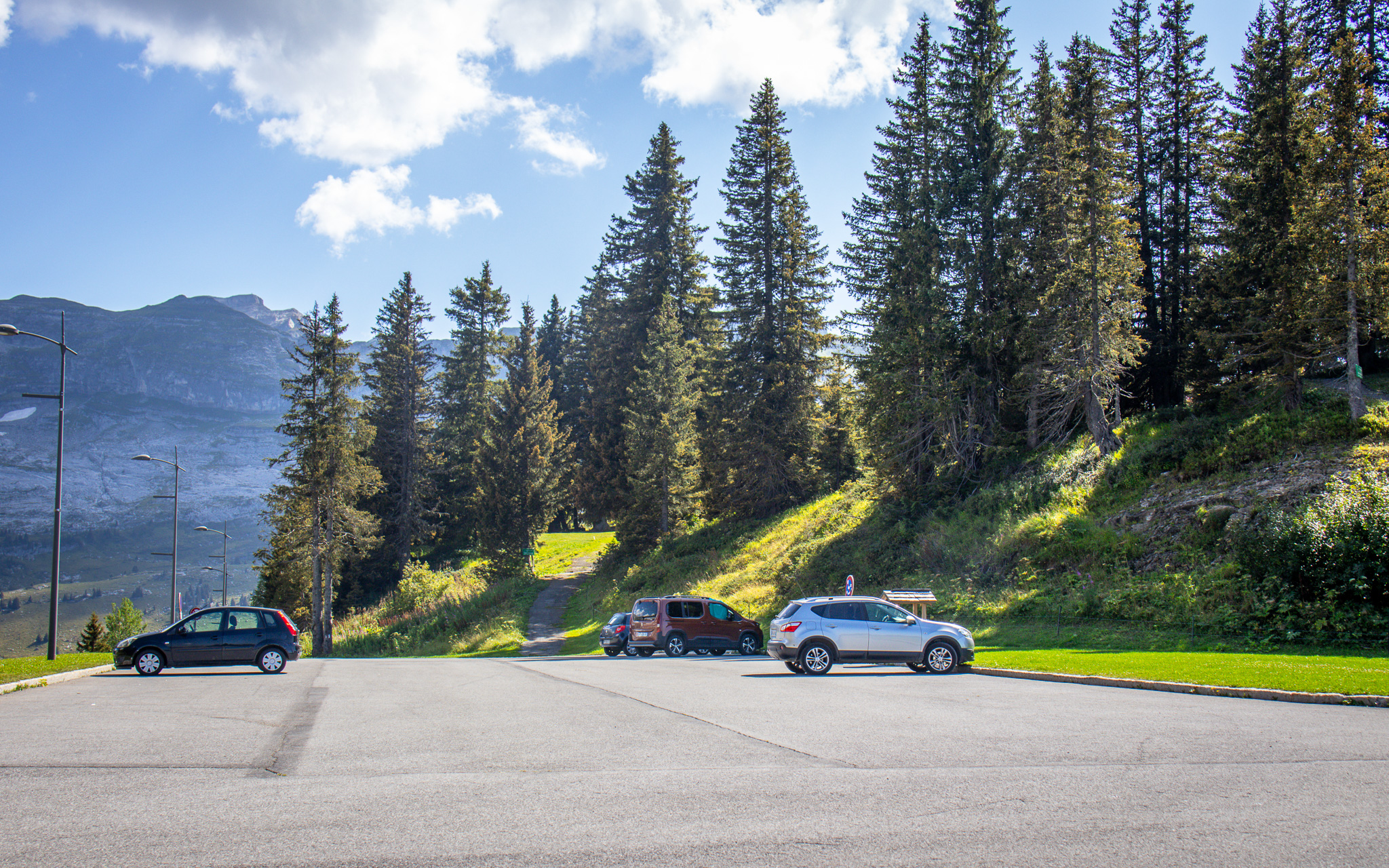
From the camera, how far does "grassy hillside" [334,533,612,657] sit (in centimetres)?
3572

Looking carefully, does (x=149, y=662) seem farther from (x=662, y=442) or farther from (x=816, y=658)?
(x=662, y=442)

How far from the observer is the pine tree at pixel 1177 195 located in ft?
118

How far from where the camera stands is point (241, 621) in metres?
19.2

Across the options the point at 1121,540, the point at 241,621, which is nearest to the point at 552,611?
the point at 241,621

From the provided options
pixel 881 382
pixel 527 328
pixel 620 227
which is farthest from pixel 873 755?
pixel 620 227

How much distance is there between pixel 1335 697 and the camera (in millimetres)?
11266

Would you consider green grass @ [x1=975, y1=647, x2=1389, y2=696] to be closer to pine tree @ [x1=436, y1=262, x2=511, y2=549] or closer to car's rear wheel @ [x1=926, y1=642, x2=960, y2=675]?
car's rear wheel @ [x1=926, y1=642, x2=960, y2=675]

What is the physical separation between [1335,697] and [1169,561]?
11.8 m

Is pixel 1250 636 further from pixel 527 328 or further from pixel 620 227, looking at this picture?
pixel 620 227

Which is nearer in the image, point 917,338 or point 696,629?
point 696,629

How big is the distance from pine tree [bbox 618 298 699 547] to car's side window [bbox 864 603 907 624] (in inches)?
1021

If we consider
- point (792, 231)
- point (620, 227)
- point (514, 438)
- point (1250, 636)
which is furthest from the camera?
point (620, 227)

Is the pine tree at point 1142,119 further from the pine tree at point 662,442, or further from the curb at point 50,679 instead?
the curb at point 50,679

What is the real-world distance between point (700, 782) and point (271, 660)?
16.6 metres
